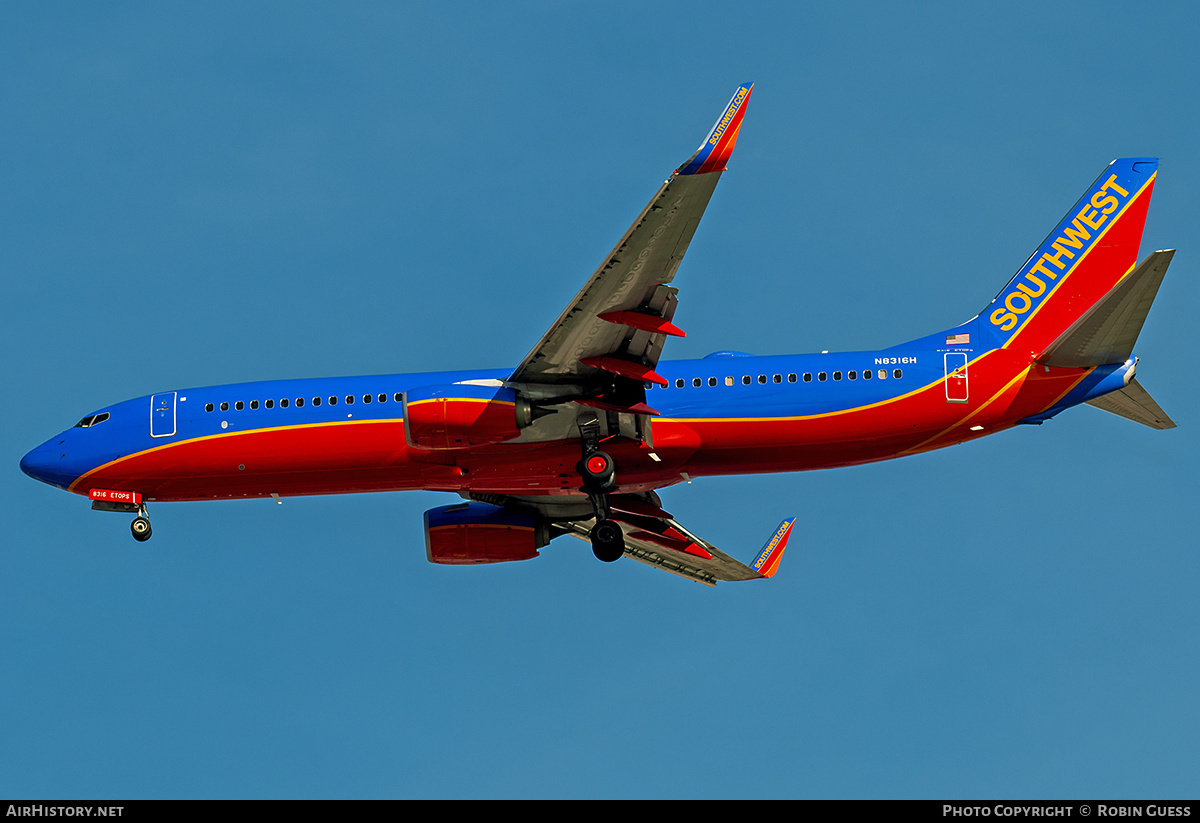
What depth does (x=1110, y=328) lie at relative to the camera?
3322 cm

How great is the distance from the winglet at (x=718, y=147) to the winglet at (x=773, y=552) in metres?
16.5

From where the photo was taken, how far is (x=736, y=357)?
3556cm

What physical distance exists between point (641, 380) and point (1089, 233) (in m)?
12.8

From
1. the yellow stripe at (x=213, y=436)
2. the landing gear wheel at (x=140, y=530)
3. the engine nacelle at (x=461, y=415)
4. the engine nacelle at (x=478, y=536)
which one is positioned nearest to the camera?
the engine nacelle at (x=461, y=415)

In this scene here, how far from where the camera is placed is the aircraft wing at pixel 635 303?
27.5 m

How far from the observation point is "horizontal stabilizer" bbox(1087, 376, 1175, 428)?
113ft

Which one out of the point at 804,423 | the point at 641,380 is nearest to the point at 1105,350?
the point at 804,423

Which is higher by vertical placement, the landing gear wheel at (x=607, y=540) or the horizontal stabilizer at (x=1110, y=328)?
the horizontal stabilizer at (x=1110, y=328)

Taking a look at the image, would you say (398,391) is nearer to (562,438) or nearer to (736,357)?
(562,438)

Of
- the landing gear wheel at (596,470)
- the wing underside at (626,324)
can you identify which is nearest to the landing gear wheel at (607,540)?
the landing gear wheel at (596,470)

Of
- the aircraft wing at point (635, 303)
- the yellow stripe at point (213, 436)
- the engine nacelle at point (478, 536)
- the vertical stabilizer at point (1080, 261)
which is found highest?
the vertical stabilizer at point (1080, 261)

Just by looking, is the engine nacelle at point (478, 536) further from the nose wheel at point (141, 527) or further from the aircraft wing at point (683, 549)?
the nose wheel at point (141, 527)

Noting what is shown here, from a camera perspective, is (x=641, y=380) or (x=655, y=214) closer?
(x=655, y=214)

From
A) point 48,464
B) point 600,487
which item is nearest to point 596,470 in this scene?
point 600,487
